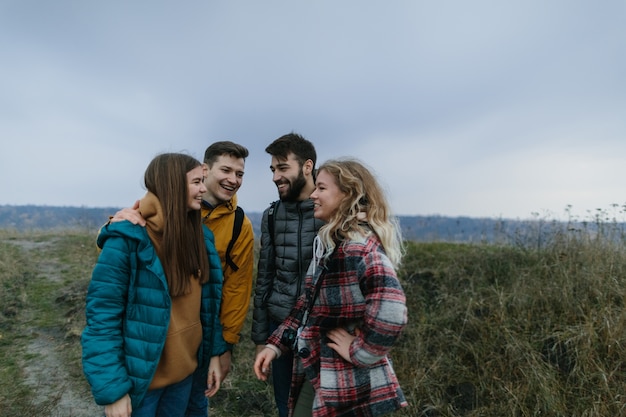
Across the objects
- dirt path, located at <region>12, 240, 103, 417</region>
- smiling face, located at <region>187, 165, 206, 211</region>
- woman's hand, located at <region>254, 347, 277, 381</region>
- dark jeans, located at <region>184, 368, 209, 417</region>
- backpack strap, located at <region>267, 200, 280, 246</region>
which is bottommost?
dirt path, located at <region>12, 240, 103, 417</region>

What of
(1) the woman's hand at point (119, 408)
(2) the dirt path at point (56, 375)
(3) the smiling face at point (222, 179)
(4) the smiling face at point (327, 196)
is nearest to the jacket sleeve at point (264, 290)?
(3) the smiling face at point (222, 179)

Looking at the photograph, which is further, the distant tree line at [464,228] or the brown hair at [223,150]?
the distant tree line at [464,228]

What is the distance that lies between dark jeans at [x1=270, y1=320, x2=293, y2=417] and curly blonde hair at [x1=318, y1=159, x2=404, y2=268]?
981 mm

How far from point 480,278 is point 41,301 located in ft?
19.9

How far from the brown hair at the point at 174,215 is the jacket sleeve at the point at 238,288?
0.56 meters

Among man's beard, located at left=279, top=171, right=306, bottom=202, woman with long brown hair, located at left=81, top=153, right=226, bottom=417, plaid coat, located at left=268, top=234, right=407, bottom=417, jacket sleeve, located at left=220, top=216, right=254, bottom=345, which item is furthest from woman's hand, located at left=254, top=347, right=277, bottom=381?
man's beard, located at left=279, top=171, right=306, bottom=202

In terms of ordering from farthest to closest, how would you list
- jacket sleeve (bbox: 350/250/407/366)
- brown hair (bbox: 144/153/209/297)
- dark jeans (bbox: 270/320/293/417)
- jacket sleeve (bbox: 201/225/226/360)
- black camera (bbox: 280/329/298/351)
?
dark jeans (bbox: 270/320/293/417), jacket sleeve (bbox: 201/225/226/360), black camera (bbox: 280/329/298/351), brown hair (bbox: 144/153/209/297), jacket sleeve (bbox: 350/250/407/366)

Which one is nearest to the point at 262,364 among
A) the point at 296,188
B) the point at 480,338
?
the point at 296,188

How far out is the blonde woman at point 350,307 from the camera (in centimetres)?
148

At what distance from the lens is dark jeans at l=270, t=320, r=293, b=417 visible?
2.31 m

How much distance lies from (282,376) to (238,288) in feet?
2.10

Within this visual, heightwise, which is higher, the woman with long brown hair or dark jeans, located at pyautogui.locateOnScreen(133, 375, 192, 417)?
the woman with long brown hair

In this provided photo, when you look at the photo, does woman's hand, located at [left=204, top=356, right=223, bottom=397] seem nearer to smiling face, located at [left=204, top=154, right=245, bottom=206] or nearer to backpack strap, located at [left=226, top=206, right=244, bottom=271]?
backpack strap, located at [left=226, top=206, right=244, bottom=271]

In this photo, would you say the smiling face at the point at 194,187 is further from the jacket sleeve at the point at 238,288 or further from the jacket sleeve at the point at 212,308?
the jacket sleeve at the point at 238,288
